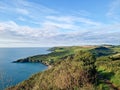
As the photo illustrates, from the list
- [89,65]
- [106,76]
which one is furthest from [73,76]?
[106,76]

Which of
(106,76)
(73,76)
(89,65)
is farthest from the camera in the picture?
(106,76)

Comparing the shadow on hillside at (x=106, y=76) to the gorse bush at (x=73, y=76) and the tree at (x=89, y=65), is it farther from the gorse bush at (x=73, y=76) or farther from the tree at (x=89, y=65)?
the gorse bush at (x=73, y=76)

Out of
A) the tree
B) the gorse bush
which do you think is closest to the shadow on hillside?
the tree

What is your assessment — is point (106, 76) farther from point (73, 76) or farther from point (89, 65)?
point (73, 76)

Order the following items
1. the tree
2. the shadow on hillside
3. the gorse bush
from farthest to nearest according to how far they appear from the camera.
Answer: the shadow on hillside
the tree
the gorse bush

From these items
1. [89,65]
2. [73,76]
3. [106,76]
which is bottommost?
[106,76]

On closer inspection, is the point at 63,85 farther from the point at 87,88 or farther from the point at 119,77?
the point at 119,77

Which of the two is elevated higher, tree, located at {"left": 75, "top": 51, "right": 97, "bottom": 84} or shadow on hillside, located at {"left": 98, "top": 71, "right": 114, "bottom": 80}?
tree, located at {"left": 75, "top": 51, "right": 97, "bottom": 84}

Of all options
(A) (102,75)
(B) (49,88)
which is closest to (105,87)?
(B) (49,88)

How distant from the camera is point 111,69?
191 feet

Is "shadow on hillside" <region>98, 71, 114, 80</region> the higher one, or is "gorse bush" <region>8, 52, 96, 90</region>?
"gorse bush" <region>8, 52, 96, 90</region>

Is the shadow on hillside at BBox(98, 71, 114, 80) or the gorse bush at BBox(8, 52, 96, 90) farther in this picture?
the shadow on hillside at BBox(98, 71, 114, 80)

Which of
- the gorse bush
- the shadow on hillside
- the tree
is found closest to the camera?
the gorse bush

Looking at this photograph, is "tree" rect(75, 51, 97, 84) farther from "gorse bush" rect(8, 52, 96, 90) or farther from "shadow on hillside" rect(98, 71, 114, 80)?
"shadow on hillside" rect(98, 71, 114, 80)
